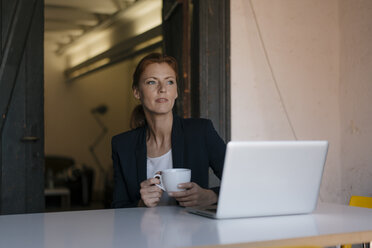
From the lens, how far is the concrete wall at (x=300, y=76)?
3371 mm

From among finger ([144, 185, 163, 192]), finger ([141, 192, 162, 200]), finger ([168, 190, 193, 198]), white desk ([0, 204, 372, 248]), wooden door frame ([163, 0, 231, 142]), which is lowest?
white desk ([0, 204, 372, 248])

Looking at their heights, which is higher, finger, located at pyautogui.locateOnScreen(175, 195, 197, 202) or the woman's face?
the woman's face

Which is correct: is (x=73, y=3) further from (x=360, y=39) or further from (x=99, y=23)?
(x=360, y=39)

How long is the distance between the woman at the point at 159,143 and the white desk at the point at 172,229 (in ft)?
1.80

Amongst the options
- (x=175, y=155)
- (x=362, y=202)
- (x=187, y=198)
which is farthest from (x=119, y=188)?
(x=362, y=202)

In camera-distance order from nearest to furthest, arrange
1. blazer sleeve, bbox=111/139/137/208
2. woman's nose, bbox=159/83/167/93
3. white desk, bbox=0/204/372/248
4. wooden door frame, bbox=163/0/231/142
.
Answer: white desk, bbox=0/204/372/248 → blazer sleeve, bbox=111/139/137/208 → woman's nose, bbox=159/83/167/93 → wooden door frame, bbox=163/0/231/142

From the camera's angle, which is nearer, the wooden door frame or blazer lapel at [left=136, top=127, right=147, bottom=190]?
blazer lapel at [left=136, top=127, right=147, bottom=190]

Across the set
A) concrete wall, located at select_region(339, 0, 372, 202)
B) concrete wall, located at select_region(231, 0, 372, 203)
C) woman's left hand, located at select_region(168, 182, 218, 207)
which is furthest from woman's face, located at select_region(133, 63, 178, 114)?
concrete wall, located at select_region(339, 0, 372, 202)

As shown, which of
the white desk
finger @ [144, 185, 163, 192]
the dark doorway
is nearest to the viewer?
the white desk

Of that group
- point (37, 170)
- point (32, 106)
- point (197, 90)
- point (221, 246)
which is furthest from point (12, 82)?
point (221, 246)

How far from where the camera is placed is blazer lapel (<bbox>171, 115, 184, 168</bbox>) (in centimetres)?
208

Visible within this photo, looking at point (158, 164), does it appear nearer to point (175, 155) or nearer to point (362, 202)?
point (175, 155)

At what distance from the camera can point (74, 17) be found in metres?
8.45

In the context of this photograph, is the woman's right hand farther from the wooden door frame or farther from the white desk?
the wooden door frame
